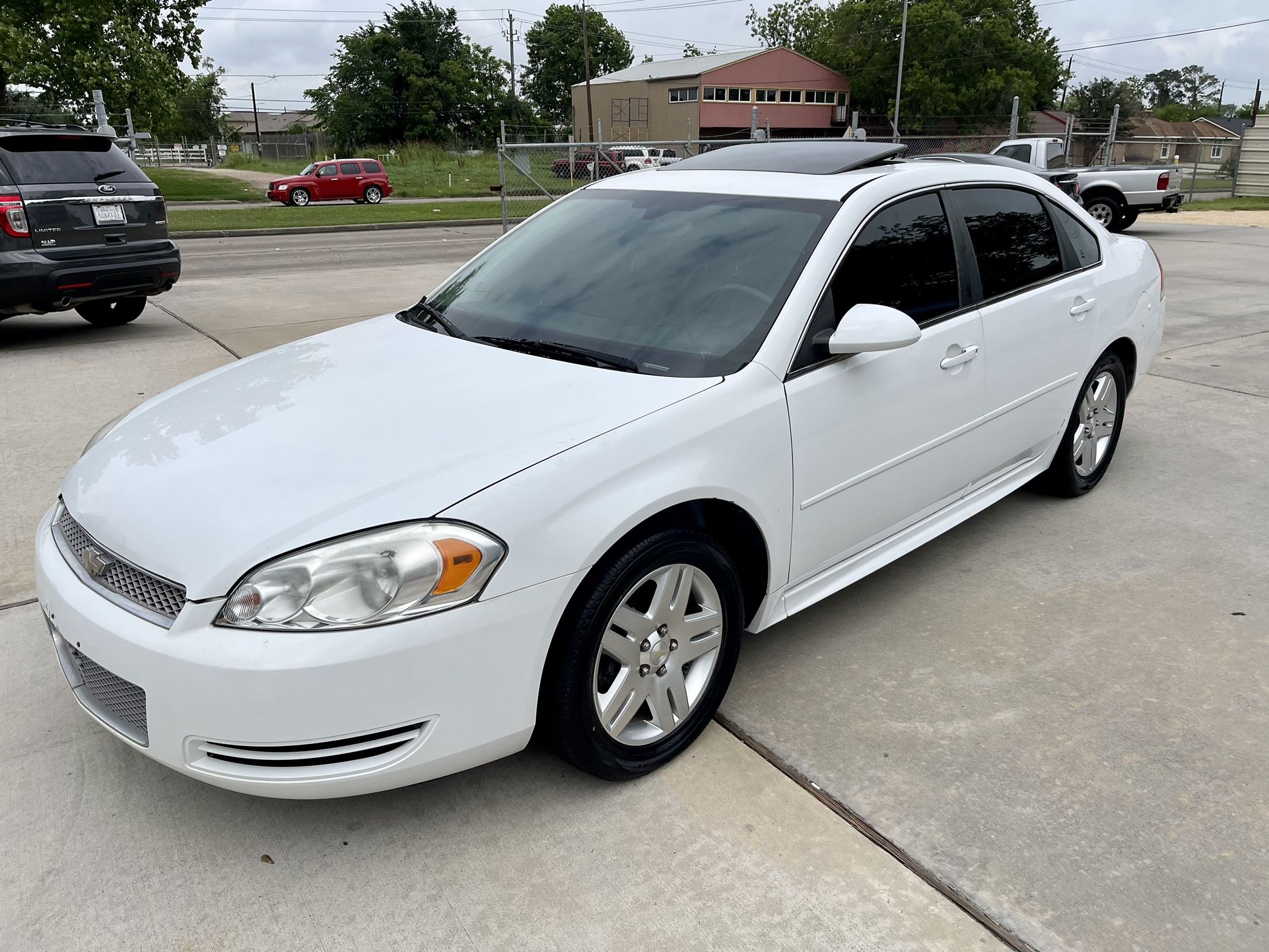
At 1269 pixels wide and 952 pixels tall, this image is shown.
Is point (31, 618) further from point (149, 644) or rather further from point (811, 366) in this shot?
point (811, 366)

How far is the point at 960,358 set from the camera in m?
3.52

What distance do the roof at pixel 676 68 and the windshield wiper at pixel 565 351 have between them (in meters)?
68.0

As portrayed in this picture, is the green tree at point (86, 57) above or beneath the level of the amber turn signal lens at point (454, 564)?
above

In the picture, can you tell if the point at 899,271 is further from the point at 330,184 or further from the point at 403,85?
the point at 403,85

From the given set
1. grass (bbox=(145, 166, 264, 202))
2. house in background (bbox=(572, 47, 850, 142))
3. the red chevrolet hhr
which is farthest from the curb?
house in background (bbox=(572, 47, 850, 142))

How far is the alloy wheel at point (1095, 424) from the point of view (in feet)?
15.0

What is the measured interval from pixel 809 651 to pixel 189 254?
15164 millimetres

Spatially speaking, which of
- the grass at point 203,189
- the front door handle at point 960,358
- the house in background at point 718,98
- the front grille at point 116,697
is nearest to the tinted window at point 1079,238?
the front door handle at point 960,358

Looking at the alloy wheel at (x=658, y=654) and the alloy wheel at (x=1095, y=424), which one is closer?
the alloy wheel at (x=658, y=654)

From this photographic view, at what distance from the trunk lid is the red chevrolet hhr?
22415 mm

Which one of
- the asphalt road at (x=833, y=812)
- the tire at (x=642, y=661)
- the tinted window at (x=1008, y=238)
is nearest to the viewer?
the asphalt road at (x=833, y=812)

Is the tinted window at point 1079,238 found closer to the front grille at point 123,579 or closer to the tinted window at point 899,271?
the tinted window at point 899,271

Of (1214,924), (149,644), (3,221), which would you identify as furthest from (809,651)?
(3,221)

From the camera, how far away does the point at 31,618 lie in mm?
3582
